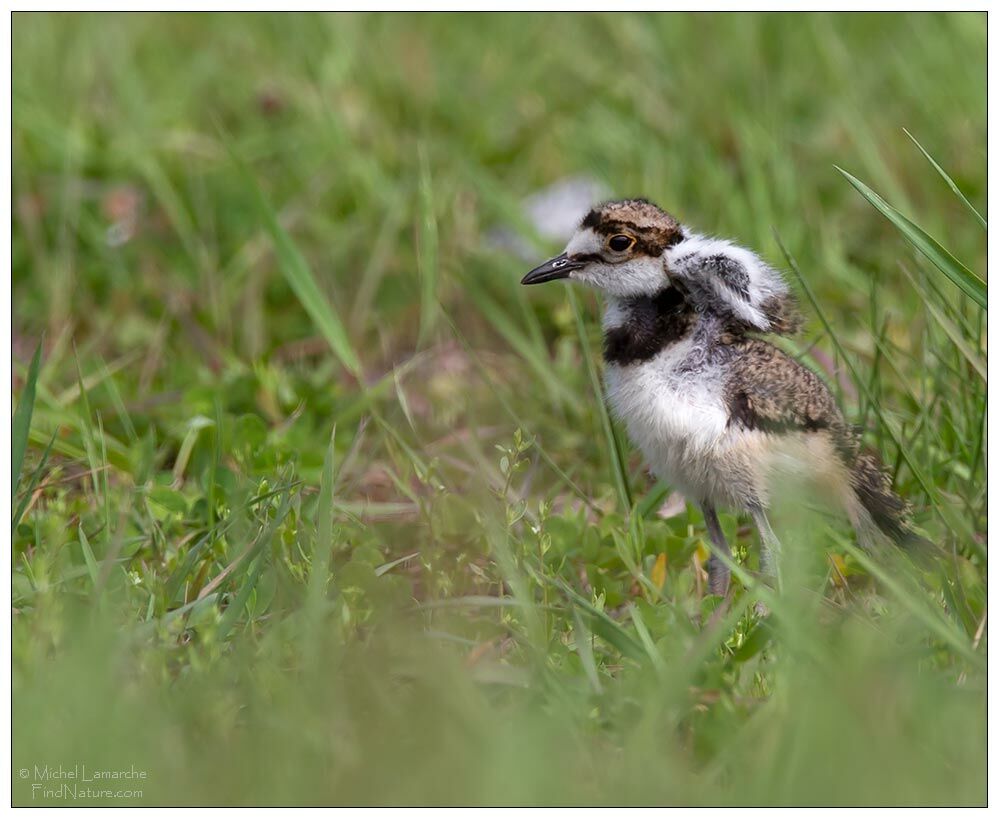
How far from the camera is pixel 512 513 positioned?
286cm

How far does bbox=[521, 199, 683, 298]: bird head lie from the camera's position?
126 inches

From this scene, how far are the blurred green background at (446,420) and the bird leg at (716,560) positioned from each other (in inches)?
2.5

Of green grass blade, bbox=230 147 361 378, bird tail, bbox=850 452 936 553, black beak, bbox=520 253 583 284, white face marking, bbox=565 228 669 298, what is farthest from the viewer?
green grass blade, bbox=230 147 361 378

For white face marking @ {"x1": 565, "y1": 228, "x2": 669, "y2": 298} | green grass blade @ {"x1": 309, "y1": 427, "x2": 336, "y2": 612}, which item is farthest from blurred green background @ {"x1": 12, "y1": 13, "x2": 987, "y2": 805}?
white face marking @ {"x1": 565, "y1": 228, "x2": 669, "y2": 298}

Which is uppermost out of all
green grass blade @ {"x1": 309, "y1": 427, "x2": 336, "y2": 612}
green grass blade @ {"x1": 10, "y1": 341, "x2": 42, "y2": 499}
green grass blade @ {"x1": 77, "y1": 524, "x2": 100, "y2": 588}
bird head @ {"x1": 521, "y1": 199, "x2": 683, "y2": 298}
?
bird head @ {"x1": 521, "y1": 199, "x2": 683, "y2": 298}

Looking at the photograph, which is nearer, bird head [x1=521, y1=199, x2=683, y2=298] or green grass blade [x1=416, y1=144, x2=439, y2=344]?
bird head [x1=521, y1=199, x2=683, y2=298]

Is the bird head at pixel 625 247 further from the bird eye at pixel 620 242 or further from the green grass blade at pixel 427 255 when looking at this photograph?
the green grass blade at pixel 427 255

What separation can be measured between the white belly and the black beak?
0.38 metres

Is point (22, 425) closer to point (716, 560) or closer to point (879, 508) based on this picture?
point (716, 560)

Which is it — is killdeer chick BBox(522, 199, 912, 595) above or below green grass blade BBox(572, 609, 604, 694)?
above

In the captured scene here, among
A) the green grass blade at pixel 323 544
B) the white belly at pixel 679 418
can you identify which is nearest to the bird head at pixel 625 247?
the white belly at pixel 679 418

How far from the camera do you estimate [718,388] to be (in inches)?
118

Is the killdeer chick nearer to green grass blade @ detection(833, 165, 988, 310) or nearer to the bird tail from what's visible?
the bird tail

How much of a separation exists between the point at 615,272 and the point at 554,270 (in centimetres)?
22
